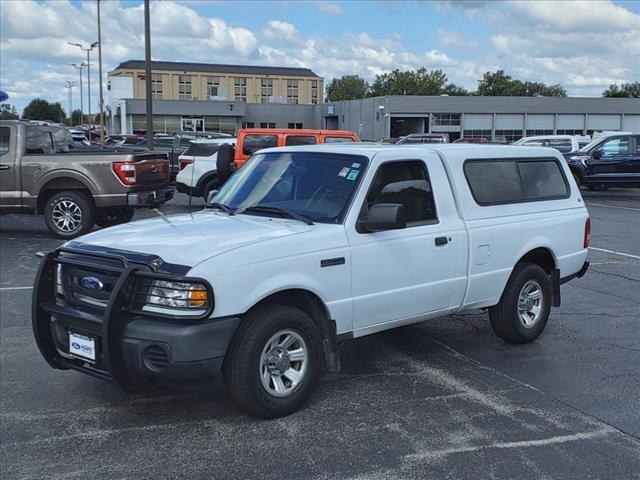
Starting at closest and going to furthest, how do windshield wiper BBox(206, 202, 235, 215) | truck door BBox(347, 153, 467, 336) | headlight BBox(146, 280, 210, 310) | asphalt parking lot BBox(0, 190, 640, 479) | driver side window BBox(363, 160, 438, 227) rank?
asphalt parking lot BBox(0, 190, 640, 479) → headlight BBox(146, 280, 210, 310) → truck door BBox(347, 153, 467, 336) → driver side window BBox(363, 160, 438, 227) → windshield wiper BBox(206, 202, 235, 215)

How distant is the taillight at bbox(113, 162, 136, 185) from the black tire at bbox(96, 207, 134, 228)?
1.03 metres

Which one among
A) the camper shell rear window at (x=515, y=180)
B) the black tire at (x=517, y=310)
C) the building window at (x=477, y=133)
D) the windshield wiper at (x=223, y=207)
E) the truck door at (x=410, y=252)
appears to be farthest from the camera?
the building window at (x=477, y=133)

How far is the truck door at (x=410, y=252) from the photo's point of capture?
481cm

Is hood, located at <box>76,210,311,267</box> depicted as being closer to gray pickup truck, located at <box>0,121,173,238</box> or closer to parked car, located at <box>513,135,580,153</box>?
gray pickup truck, located at <box>0,121,173,238</box>

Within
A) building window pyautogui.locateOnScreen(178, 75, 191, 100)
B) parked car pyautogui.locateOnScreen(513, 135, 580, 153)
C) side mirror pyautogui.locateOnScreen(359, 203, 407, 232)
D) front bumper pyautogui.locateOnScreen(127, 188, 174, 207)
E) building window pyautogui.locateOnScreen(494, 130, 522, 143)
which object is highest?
building window pyautogui.locateOnScreen(178, 75, 191, 100)

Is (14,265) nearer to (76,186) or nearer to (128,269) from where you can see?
(76,186)

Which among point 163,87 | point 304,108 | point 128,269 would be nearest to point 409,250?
point 128,269

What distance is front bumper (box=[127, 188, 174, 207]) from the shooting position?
11.9m

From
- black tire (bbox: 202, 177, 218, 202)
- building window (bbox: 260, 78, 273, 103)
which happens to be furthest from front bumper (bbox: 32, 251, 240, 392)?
building window (bbox: 260, 78, 273, 103)

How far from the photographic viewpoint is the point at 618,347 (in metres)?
6.25

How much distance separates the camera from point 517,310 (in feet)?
19.9

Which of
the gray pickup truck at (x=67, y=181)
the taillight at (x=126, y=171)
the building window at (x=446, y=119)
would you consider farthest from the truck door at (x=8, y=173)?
the building window at (x=446, y=119)

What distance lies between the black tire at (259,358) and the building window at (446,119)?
62253mm

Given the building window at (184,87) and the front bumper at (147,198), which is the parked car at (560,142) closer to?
the front bumper at (147,198)
